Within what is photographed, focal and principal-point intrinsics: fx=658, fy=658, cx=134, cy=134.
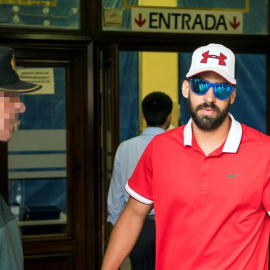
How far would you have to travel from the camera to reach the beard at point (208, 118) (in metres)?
3.18

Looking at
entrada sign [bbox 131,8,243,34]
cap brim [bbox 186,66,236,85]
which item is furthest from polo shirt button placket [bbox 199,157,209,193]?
entrada sign [bbox 131,8,243,34]

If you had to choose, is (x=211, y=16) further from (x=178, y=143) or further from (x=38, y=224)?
(x=178, y=143)

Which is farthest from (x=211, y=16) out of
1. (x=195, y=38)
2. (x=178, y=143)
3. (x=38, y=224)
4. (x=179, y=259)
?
(x=179, y=259)

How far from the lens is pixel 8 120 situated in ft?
8.16

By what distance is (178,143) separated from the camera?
3.37 m

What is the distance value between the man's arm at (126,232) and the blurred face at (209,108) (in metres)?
0.58

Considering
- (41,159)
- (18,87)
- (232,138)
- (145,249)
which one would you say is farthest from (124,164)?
(18,87)

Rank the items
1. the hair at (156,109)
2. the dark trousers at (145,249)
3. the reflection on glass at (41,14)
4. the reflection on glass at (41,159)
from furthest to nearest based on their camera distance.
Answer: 1. the reflection on glass at (41,159)
2. the reflection on glass at (41,14)
3. the hair at (156,109)
4. the dark trousers at (145,249)

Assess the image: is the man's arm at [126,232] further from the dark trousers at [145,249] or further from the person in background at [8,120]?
the dark trousers at [145,249]

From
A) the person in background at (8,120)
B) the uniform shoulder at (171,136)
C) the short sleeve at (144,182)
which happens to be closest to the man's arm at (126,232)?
the short sleeve at (144,182)

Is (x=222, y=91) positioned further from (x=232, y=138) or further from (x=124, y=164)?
(x=124, y=164)

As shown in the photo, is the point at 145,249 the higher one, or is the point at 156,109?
the point at 156,109

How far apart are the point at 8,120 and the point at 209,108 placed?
1.08 metres

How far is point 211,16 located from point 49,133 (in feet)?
5.98
